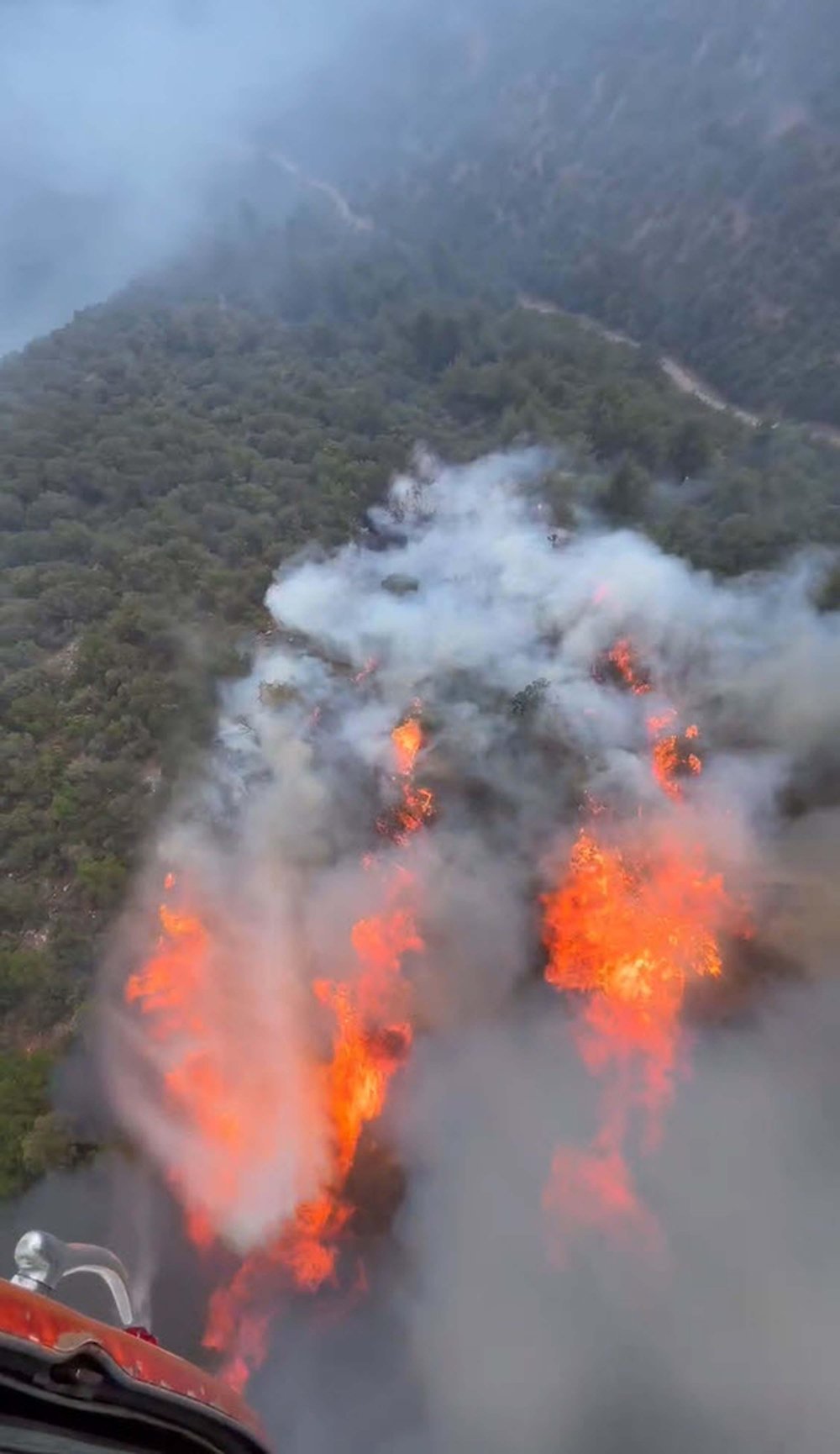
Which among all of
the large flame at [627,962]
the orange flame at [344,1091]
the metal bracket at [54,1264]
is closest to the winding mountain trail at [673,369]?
the large flame at [627,962]

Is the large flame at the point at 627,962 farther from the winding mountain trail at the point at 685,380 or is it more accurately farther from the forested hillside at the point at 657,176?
the forested hillside at the point at 657,176

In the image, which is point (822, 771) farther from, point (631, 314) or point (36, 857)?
point (631, 314)

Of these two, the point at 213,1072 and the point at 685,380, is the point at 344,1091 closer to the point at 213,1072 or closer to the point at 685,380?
the point at 213,1072

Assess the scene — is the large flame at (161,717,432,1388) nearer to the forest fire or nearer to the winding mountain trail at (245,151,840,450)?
the forest fire

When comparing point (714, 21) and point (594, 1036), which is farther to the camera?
point (714, 21)

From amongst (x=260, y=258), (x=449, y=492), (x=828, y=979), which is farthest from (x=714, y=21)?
(x=828, y=979)

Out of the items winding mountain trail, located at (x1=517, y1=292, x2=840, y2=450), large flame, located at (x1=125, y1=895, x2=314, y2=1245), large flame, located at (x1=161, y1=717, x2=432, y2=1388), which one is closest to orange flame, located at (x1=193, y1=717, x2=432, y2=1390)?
large flame, located at (x1=161, y1=717, x2=432, y2=1388)
